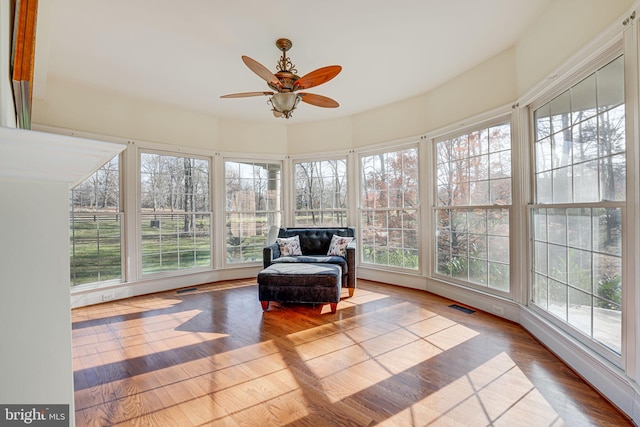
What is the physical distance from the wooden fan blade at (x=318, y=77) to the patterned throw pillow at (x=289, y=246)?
238 centimetres

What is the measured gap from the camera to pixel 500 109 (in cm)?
312

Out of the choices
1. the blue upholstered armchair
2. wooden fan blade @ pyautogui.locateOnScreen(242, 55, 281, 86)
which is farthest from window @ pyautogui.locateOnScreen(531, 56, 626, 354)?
wooden fan blade @ pyautogui.locateOnScreen(242, 55, 281, 86)

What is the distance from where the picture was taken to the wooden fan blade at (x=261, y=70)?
224cm

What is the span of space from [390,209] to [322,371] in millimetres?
2914

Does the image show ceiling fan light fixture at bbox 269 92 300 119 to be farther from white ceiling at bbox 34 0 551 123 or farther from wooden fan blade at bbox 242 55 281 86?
white ceiling at bbox 34 0 551 123

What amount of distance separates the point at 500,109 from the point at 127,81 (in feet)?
14.1

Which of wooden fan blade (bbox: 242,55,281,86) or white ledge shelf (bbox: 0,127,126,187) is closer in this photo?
white ledge shelf (bbox: 0,127,126,187)

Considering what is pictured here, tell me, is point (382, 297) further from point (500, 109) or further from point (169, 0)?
point (169, 0)

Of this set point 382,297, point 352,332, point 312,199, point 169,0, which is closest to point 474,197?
point 382,297

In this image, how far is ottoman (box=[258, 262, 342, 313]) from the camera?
3.31 meters

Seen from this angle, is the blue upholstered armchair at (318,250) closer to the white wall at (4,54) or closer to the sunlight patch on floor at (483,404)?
the sunlight patch on floor at (483,404)

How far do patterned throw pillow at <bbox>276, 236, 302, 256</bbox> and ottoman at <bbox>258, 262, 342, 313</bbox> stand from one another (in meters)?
0.93

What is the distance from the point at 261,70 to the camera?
239cm

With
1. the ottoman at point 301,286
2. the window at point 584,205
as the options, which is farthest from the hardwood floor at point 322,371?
the window at point 584,205
